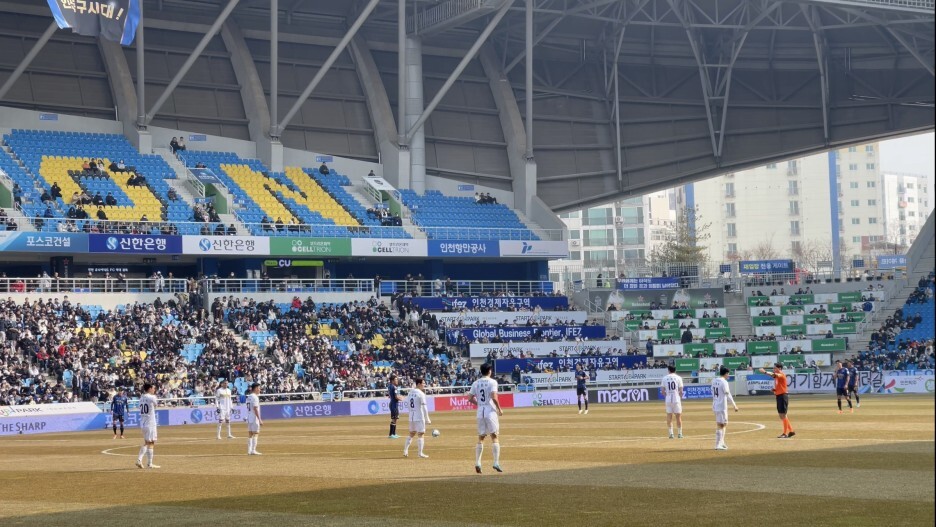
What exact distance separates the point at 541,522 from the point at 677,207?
146434 millimetres

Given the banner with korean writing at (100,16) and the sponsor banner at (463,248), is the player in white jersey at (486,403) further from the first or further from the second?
the sponsor banner at (463,248)

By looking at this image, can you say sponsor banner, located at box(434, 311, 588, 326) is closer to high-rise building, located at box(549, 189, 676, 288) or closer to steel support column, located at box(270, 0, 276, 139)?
steel support column, located at box(270, 0, 276, 139)

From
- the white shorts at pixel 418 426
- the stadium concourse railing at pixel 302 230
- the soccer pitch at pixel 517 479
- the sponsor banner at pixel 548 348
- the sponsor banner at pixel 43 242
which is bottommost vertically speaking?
the soccer pitch at pixel 517 479

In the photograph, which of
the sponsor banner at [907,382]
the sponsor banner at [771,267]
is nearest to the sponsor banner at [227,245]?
the sponsor banner at [907,382]

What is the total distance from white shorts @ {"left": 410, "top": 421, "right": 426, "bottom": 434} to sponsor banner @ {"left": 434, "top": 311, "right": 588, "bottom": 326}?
38408mm

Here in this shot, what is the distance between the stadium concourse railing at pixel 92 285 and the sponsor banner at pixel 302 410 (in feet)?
37.5

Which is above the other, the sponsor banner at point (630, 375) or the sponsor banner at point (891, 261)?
the sponsor banner at point (891, 261)

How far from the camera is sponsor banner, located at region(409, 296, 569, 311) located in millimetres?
68125

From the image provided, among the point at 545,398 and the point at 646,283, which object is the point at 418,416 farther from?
the point at 646,283

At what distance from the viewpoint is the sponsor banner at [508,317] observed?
Answer: 6700 centimetres

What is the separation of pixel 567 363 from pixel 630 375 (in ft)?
10.7

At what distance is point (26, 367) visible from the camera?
50219 mm

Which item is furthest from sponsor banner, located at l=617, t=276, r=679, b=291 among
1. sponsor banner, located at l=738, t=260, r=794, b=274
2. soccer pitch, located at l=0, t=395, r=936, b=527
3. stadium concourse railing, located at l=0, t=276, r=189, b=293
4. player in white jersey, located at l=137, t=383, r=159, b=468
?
player in white jersey, located at l=137, t=383, r=159, b=468

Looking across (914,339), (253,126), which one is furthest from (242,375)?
(914,339)
